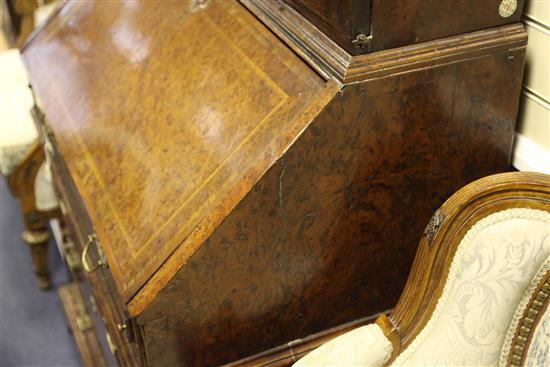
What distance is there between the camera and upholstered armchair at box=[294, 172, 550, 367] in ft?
3.41

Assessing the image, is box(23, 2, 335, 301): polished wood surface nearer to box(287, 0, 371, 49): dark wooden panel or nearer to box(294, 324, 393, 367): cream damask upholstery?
box(287, 0, 371, 49): dark wooden panel

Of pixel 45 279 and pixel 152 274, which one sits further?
pixel 45 279

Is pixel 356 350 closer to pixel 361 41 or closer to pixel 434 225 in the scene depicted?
pixel 434 225

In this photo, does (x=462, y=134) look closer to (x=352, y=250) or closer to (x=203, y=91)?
(x=352, y=250)

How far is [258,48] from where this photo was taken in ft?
4.09

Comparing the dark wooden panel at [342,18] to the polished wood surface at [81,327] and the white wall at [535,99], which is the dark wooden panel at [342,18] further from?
the polished wood surface at [81,327]

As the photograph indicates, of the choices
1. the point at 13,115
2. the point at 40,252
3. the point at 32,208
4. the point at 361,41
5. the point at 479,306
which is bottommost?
the point at 40,252

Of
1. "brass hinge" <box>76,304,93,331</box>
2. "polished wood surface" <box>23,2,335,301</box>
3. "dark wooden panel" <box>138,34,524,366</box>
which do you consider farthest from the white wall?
"brass hinge" <box>76,304,93,331</box>

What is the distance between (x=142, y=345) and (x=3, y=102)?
5.63 ft

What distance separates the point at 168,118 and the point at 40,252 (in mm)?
1418

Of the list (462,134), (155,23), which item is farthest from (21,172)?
(462,134)

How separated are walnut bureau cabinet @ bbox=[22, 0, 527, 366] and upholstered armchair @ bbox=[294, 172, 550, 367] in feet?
0.47

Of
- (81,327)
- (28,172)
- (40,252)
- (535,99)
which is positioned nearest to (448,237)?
(535,99)

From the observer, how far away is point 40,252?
2541 millimetres
